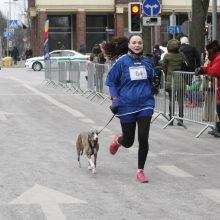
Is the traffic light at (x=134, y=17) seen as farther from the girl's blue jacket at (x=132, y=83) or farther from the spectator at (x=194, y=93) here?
the girl's blue jacket at (x=132, y=83)

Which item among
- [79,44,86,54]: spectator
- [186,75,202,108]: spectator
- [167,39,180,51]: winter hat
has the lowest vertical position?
[186,75,202,108]: spectator

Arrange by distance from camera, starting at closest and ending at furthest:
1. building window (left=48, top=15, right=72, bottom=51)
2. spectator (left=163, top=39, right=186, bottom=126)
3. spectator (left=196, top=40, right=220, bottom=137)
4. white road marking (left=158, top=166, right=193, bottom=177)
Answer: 1. white road marking (left=158, top=166, right=193, bottom=177)
2. spectator (left=196, top=40, right=220, bottom=137)
3. spectator (left=163, top=39, right=186, bottom=126)
4. building window (left=48, top=15, right=72, bottom=51)

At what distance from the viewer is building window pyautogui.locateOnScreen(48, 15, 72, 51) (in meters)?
62.2

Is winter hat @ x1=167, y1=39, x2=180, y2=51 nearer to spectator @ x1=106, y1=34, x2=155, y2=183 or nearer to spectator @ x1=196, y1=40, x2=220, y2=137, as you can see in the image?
spectator @ x1=196, y1=40, x2=220, y2=137

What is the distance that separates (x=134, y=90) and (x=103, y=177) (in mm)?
1208

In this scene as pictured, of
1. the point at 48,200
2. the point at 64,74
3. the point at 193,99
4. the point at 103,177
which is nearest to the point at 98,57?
the point at 64,74

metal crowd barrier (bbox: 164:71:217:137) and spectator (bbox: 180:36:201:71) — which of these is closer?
metal crowd barrier (bbox: 164:71:217:137)

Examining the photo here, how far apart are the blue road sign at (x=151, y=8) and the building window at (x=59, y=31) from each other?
1602 inches

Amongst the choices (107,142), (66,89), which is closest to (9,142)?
(107,142)

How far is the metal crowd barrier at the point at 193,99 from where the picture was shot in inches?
508

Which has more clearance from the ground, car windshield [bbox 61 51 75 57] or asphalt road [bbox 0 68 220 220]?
car windshield [bbox 61 51 75 57]

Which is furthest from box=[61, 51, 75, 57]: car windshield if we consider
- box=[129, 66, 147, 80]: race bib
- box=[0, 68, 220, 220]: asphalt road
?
box=[129, 66, 147, 80]: race bib

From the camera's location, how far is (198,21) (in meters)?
20.9

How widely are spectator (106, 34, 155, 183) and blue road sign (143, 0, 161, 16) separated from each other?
13.4 metres
